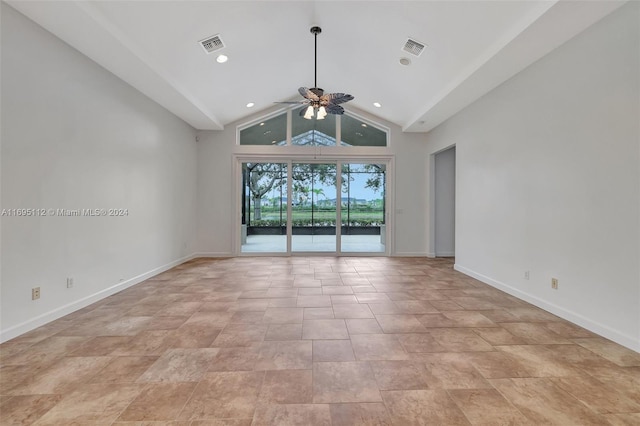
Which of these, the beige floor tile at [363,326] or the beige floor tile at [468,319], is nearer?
the beige floor tile at [363,326]

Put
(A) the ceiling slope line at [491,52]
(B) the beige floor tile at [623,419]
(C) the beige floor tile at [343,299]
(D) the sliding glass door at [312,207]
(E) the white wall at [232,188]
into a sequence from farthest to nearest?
(D) the sliding glass door at [312,207]
(E) the white wall at [232,188]
(C) the beige floor tile at [343,299]
(A) the ceiling slope line at [491,52]
(B) the beige floor tile at [623,419]

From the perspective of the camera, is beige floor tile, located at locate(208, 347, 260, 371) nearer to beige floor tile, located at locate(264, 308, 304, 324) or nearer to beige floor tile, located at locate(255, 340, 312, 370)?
beige floor tile, located at locate(255, 340, 312, 370)

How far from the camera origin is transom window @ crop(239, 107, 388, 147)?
6.93 meters

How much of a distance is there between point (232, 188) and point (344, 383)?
5.65 m

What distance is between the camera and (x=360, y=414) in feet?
5.27

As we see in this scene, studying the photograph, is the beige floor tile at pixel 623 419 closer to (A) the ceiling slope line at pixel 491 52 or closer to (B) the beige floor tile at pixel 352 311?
(B) the beige floor tile at pixel 352 311

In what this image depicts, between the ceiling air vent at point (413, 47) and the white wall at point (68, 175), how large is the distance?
160 inches

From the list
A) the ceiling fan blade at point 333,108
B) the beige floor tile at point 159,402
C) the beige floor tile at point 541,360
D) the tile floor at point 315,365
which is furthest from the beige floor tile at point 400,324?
the ceiling fan blade at point 333,108

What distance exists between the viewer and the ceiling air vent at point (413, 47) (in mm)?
3951

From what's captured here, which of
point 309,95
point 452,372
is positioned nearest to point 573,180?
point 452,372

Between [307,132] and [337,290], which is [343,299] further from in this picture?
[307,132]

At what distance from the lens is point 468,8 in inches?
122

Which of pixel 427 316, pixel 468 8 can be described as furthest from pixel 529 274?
pixel 468 8

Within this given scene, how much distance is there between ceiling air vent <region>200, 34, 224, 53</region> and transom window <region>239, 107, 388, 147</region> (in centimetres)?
291
